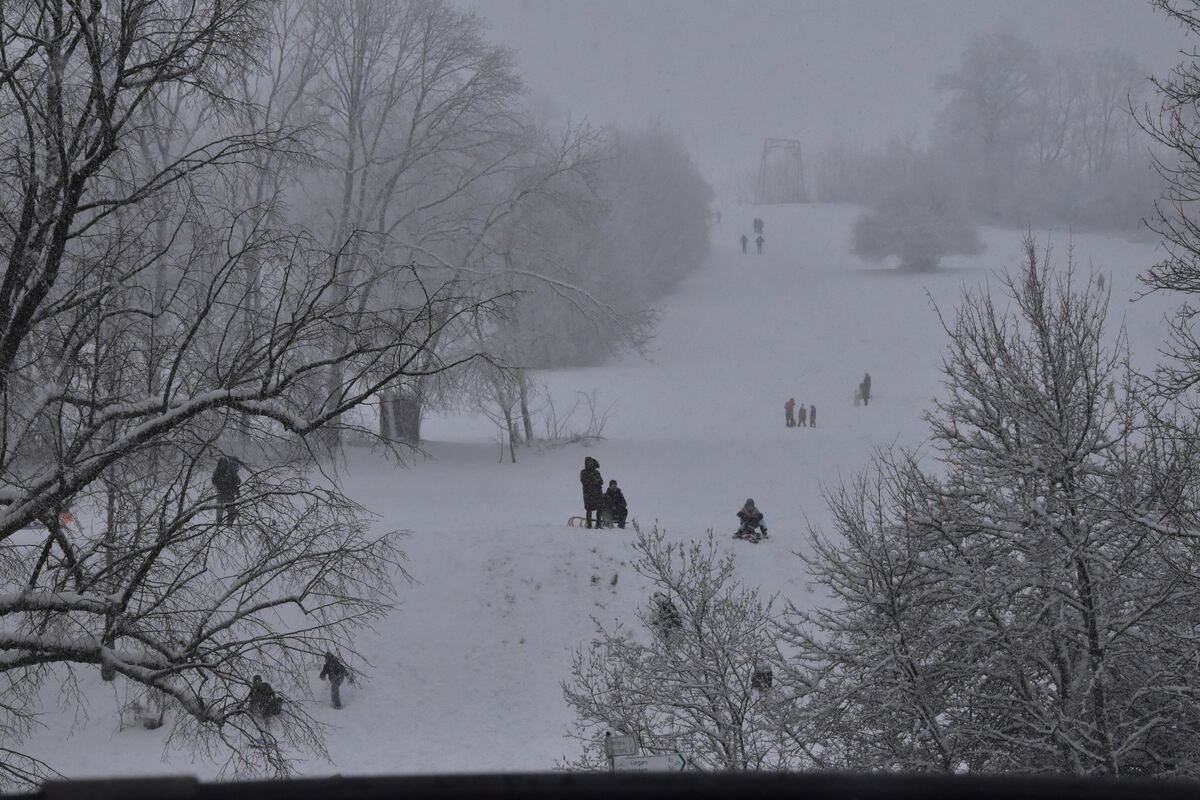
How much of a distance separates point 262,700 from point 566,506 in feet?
60.0

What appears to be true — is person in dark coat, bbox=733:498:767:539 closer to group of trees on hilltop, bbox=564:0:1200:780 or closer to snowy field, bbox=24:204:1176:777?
snowy field, bbox=24:204:1176:777

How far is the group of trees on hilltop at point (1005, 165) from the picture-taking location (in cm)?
6550

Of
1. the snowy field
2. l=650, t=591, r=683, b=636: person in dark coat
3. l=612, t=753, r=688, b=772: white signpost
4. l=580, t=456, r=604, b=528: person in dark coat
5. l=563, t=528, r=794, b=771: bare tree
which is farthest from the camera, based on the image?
l=580, t=456, r=604, b=528: person in dark coat

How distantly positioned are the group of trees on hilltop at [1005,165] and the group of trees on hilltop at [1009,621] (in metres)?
54.8

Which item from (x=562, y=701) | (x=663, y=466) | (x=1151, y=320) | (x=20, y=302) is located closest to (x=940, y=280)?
(x=1151, y=320)

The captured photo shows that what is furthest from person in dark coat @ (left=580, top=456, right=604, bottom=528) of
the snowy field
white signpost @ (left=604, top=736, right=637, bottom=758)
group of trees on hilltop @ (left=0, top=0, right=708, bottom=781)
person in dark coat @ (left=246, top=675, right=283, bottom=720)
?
person in dark coat @ (left=246, top=675, right=283, bottom=720)

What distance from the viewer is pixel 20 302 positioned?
21.9 feet

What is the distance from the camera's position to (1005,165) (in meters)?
83.8

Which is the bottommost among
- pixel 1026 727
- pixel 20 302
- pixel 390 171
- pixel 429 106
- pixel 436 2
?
pixel 1026 727

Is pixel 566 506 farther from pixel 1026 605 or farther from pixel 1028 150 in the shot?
pixel 1028 150

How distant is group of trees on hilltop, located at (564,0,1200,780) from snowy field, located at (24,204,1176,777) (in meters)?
3.73

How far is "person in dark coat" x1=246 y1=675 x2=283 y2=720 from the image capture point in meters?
6.22

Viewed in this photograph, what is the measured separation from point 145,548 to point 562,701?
11.2 m

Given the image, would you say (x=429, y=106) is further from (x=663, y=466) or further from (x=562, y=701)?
(x=562, y=701)
